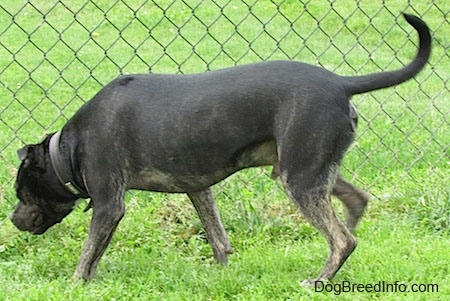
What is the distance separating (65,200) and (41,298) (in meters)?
0.75

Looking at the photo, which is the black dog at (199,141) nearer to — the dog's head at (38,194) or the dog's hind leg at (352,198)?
the dog's head at (38,194)

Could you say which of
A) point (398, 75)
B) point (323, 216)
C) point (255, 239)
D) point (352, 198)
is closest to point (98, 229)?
point (255, 239)

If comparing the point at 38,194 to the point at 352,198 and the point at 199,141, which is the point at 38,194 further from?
the point at 352,198

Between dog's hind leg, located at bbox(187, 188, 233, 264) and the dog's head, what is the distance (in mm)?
673

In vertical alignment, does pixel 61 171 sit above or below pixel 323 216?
below

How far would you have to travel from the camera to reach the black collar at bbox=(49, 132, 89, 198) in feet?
14.1

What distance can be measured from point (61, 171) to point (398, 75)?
173 centimetres

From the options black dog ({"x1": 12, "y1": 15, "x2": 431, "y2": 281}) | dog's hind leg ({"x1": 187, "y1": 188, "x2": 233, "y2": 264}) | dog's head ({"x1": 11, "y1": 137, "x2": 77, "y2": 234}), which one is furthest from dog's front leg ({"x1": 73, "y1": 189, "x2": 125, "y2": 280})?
dog's hind leg ({"x1": 187, "y1": 188, "x2": 233, "y2": 264})

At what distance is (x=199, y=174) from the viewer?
4227 mm

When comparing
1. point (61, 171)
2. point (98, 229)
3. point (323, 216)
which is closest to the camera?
point (323, 216)

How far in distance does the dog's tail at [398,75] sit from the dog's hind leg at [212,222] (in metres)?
1.04

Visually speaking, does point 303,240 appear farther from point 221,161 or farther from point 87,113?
point 87,113

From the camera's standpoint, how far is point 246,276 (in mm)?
4141

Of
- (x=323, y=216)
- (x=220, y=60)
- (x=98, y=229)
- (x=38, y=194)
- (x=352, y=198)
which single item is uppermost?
(x=323, y=216)
